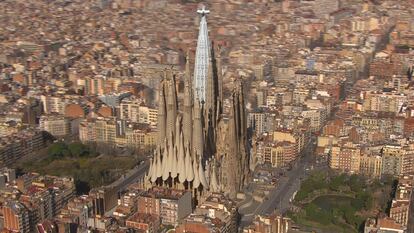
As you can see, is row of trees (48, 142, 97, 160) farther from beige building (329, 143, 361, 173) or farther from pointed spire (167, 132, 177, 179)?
beige building (329, 143, 361, 173)

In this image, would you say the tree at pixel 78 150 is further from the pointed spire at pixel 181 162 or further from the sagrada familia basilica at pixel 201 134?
the pointed spire at pixel 181 162

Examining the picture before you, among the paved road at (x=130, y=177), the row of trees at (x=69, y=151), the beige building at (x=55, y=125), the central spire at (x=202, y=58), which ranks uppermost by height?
the central spire at (x=202, y=58)

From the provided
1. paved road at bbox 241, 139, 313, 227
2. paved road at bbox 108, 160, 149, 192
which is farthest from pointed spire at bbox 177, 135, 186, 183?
paved road at bbox 108, 160, 149, 192

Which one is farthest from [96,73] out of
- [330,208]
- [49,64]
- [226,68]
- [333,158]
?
[330,208]

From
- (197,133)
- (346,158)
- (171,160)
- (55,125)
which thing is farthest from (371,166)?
(55,125)

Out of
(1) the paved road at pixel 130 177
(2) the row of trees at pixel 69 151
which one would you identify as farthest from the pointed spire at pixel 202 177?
(2) the row of trees at pixel 69 151
